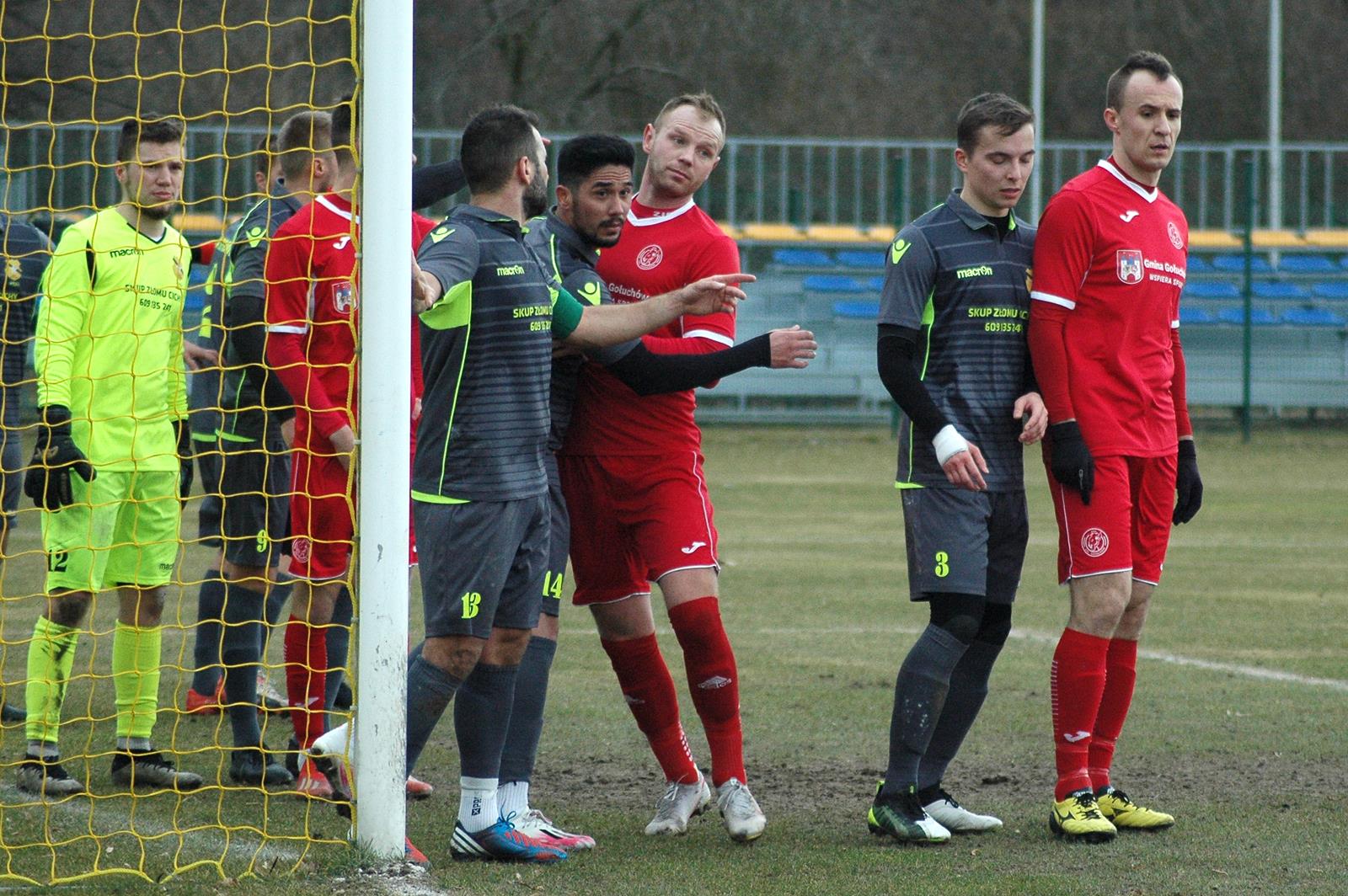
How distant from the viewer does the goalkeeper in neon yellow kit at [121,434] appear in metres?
5.60

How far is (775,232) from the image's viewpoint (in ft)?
72.7

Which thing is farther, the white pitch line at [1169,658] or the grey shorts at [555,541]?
the white pitch line at [1169,658]

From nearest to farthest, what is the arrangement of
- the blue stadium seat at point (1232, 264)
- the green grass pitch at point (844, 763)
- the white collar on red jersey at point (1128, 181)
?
the green grass pitch at point (844, 763) → the white collar on red jersey at point (1128, 181) → the blue stadium seat at point (1232, 264)

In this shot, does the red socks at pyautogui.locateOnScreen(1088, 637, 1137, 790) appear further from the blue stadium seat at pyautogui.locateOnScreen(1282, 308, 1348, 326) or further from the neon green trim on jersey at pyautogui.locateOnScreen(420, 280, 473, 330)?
the blue stadium seat at pyautogui.locateOnScreen(1282, 308, 1348, 326)

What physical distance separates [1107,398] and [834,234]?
57.2ft

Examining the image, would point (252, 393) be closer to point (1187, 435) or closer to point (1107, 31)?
point (1187, 435)

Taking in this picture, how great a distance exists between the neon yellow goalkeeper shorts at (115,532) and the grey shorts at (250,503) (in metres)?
0.24

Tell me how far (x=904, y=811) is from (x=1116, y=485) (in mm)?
1201

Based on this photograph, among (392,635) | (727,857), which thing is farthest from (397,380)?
(727,857)

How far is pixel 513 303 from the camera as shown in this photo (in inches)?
183

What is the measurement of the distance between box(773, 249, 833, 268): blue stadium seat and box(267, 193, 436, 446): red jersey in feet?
52.9

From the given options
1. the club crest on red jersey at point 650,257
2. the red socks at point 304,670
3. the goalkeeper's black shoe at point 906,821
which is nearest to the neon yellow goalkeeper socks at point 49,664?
the red socks at point 304,670

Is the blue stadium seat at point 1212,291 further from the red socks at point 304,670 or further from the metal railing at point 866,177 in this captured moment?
the red socks at point 304,670

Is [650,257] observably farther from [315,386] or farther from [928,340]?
[315,386]
